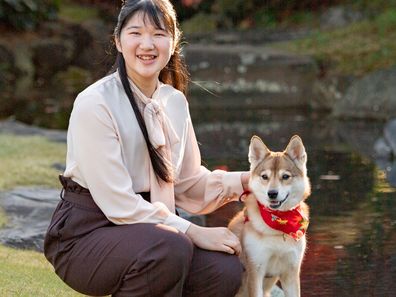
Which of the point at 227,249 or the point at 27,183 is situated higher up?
the point at 227,249

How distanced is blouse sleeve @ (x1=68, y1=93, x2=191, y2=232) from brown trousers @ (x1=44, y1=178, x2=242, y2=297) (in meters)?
0.07

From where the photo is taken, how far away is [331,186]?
29.4ft

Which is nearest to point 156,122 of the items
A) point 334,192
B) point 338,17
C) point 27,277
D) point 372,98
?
point 27,277

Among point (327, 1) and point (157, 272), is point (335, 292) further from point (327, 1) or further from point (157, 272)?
point (327, 1)

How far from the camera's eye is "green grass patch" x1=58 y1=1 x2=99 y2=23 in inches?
927

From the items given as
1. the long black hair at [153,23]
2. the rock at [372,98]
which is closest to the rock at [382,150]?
the rock at [372,98]

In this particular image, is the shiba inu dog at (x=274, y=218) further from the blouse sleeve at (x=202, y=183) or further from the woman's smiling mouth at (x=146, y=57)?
the woman's smiling mouth at (x=146, y=57)

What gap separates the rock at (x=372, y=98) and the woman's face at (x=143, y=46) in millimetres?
9924

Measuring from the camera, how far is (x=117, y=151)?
162 inches

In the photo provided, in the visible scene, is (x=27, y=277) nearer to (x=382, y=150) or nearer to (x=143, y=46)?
(x=143, y=46)

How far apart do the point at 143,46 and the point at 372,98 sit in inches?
407

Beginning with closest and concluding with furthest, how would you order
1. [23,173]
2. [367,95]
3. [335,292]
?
[335,292] → [23,173] → [367,95]

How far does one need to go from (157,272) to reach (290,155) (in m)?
0.85

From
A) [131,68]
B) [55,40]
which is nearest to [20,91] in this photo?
[55,40]
